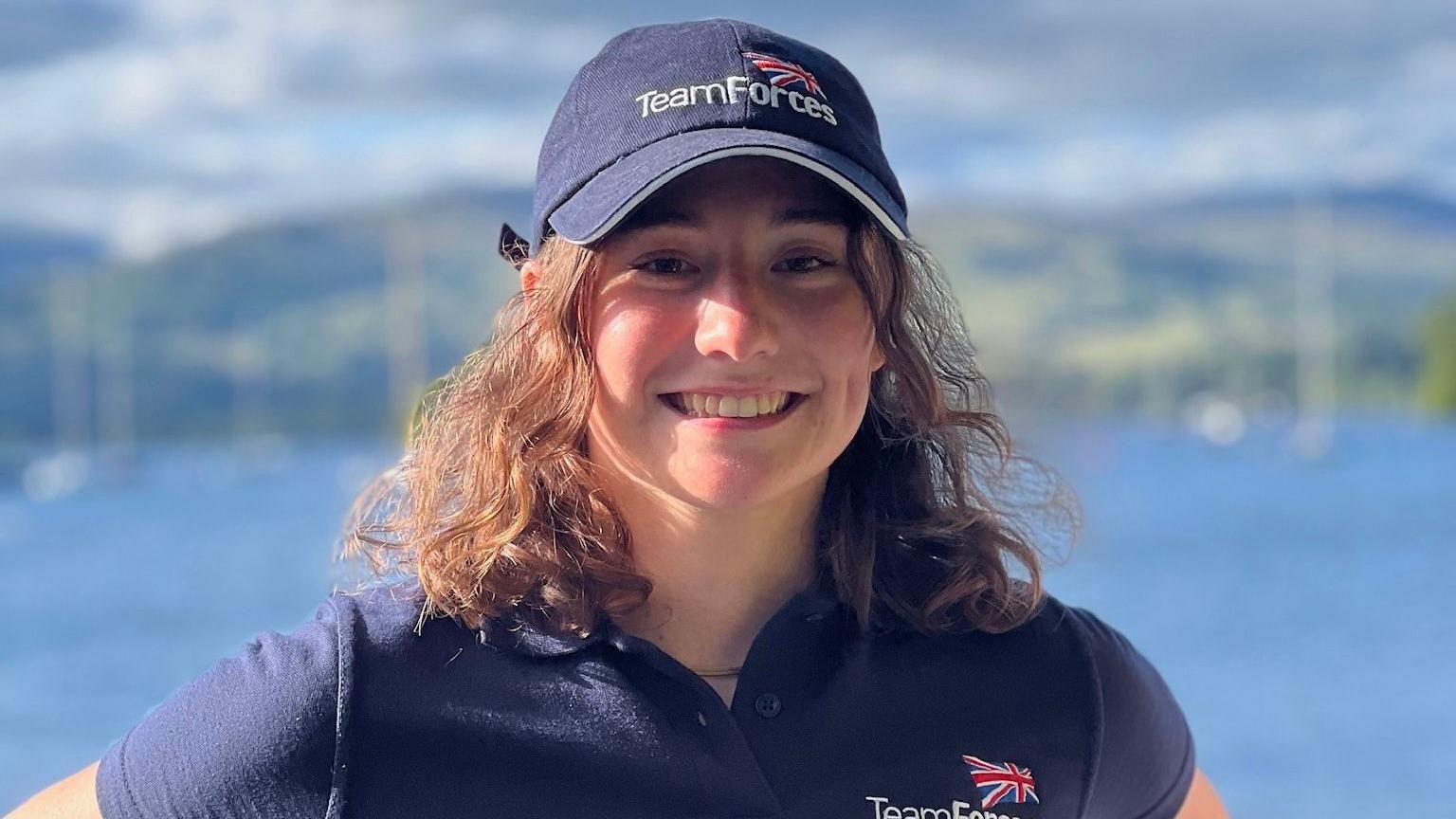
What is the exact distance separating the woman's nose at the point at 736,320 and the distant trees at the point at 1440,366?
55.8 metres

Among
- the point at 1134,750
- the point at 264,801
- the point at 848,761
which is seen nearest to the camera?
the point at 264,801

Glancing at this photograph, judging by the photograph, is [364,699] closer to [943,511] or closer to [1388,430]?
[943,511]

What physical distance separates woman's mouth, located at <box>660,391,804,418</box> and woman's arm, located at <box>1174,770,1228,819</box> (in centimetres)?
84

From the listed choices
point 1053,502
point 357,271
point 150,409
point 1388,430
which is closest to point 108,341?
point 150,409

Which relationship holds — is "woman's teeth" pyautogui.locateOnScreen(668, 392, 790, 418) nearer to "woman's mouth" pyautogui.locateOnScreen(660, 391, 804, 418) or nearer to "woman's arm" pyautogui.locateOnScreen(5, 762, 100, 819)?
"woman's mouth" pyautogui.locateOnScreen(660, 391, 804, 418)

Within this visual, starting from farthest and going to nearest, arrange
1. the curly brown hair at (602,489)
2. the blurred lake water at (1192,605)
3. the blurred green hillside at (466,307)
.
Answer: the blurred green hillside at (466,307) < the blurred lake water at (1192,605) < the curly brown hair at (602,489)

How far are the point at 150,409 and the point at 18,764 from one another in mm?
56248

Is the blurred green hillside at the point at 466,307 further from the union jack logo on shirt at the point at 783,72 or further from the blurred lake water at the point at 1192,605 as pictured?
the union jack logo on shirt at the point at 783,72

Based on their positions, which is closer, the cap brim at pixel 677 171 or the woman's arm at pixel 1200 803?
the cap brim at pixel 677 171

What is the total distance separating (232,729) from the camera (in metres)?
1.73

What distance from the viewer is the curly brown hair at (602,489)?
1927 millimetres

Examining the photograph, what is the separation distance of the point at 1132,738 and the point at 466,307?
3015 inches

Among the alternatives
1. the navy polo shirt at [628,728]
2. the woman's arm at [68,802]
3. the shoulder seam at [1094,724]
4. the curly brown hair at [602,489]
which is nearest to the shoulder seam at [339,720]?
the navy polo shirt at [628,728]

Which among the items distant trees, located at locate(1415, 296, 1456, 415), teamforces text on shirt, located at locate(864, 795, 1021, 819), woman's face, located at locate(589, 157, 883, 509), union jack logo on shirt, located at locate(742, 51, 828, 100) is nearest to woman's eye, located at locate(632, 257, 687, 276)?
woman's face, located at locate(589, 157, 883, 509)
